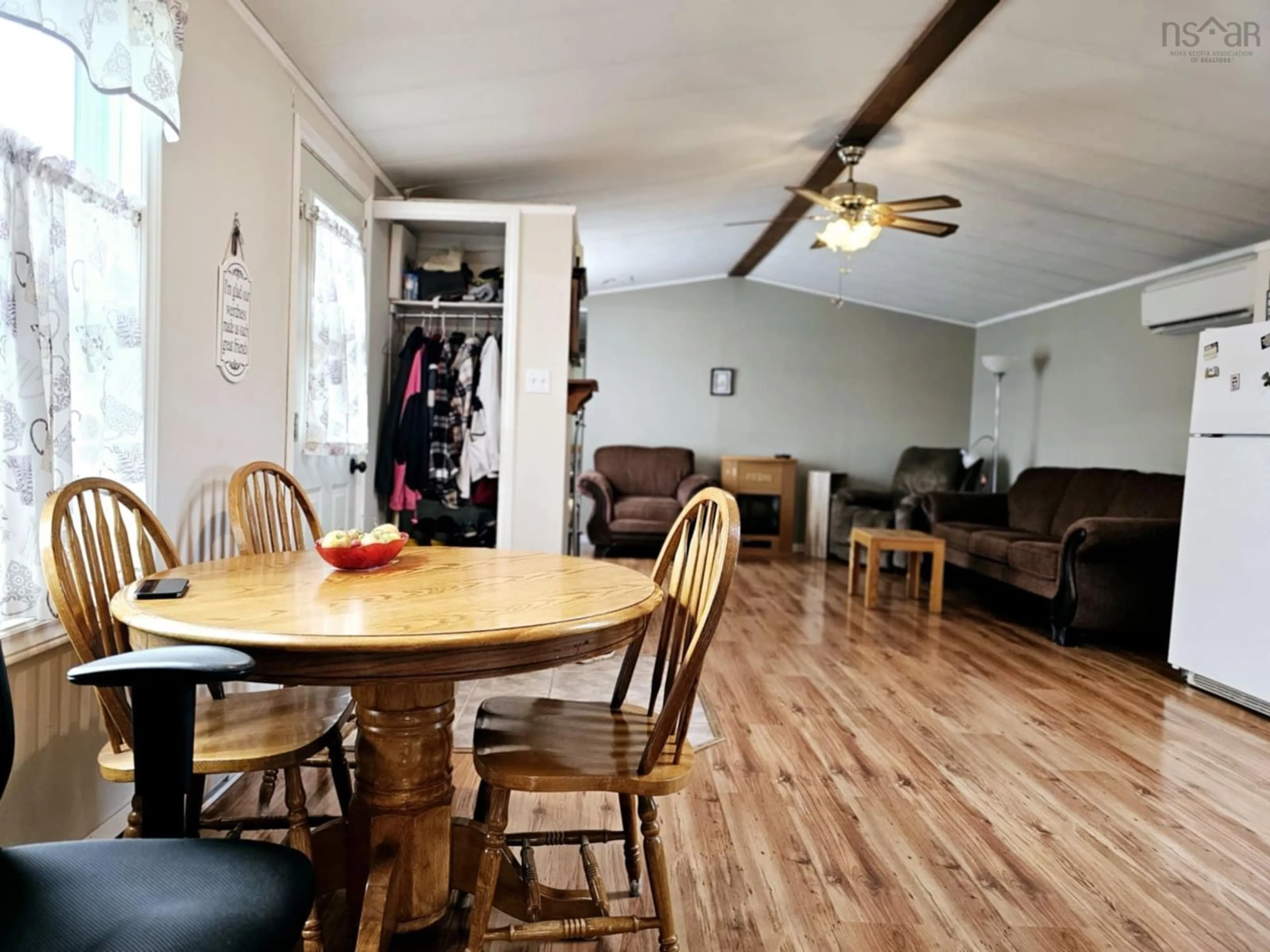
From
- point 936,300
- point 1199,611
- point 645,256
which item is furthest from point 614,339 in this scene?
point 1199,611

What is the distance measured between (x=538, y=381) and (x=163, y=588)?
2266mm

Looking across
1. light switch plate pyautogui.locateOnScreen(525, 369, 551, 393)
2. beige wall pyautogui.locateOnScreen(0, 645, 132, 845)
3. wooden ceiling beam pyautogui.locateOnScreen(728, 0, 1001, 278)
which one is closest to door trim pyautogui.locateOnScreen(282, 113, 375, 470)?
light switch plate pyautogui.locateOnScreen(525, 369, 551, 393)

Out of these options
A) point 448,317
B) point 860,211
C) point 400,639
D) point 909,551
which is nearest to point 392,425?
point 448,317

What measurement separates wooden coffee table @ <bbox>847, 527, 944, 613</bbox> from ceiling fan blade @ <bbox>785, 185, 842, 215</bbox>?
1.92 metres

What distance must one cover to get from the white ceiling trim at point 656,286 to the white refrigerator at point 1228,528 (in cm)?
459

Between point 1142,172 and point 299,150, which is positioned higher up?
point 1142,172

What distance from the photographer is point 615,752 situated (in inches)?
53.4

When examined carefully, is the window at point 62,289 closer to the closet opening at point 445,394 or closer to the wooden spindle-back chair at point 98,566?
the wooden spindle-back chair at point 98,566

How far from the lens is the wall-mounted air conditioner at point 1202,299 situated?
397cm

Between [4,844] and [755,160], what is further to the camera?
[755,160]

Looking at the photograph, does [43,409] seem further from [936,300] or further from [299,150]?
[936,300]

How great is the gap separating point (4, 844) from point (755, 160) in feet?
13.2

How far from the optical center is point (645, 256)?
612cm

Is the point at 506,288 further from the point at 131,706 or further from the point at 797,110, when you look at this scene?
the point at 131,706
